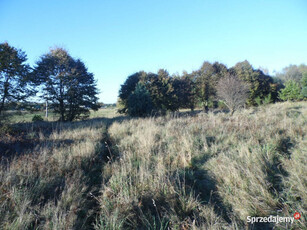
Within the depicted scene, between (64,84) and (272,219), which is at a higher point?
(64,84)

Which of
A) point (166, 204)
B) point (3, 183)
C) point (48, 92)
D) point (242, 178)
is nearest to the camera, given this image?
point (166, 204)

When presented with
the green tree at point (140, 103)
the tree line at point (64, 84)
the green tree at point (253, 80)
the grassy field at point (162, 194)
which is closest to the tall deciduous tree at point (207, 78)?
the green tree at point (253, 80)

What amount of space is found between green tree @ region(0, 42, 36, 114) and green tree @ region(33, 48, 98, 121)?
2.48 metres

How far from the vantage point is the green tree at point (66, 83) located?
13.1 metres

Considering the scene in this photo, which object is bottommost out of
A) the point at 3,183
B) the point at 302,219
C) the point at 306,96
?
the point at 302,219

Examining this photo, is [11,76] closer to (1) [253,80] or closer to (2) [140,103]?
(2) [140,103]

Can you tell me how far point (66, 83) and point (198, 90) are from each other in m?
17.8

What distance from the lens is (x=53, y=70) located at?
527 inches

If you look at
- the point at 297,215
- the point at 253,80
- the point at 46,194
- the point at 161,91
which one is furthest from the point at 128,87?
the point at 253,80

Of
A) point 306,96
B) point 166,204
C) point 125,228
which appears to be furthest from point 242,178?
point 306,96

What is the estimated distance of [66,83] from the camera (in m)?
13.5

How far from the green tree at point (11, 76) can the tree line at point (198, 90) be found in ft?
27.1

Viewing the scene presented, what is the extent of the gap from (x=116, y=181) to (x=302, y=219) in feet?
9.03

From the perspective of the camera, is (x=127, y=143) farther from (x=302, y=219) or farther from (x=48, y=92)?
(x=48, y=92)
